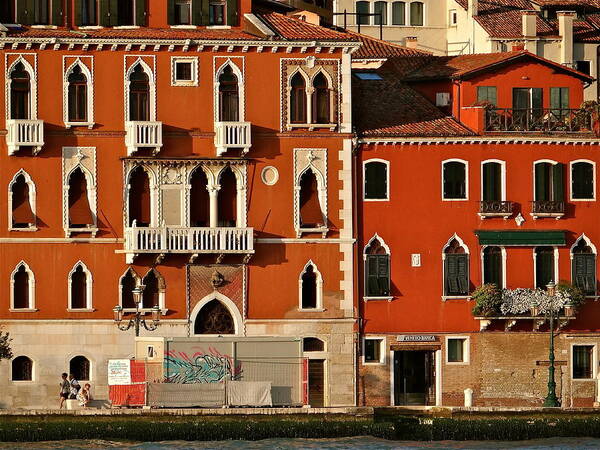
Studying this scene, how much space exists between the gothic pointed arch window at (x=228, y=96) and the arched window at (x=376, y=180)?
411 centimetres

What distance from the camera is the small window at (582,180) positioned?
76.9 meters

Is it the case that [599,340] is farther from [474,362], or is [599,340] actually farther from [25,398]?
[25,398]

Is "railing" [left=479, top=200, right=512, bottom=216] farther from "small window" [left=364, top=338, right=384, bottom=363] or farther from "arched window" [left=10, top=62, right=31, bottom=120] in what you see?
"arched window" [left=10, top=62, right=31, bottom=120]

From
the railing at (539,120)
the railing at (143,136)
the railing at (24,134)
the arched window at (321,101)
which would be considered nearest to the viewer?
the railing at (24,134)

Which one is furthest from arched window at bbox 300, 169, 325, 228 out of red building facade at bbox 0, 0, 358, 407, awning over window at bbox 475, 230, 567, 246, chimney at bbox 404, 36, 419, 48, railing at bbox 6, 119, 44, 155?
chimney at bbox 404, 36, 419, 48

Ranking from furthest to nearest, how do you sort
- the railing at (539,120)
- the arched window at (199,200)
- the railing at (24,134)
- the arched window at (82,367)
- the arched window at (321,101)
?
the railing at (539,120), the arched window at (321,101), the arched window at (199,200), the arched window at (82,367), the railing at (24,134)

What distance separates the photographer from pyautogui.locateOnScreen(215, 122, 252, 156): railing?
2918 inches

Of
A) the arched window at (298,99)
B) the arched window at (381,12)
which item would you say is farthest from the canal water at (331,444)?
the arched window at (381,12)

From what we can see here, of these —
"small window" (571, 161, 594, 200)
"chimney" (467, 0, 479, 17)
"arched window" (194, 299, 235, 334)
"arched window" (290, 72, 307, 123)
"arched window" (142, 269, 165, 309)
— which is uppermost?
"chimney" (467, 0, 479, 17)

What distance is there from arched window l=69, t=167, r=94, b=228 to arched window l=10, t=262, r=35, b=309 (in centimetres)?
177

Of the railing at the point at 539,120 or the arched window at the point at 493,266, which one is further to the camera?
the railing at the point at 539,120

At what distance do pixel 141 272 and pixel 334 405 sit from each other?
653 centimetres

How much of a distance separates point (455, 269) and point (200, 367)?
897 centimetres

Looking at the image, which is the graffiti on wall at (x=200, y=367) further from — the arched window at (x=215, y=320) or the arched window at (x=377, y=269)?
the arched window at (x=377, y=269)
